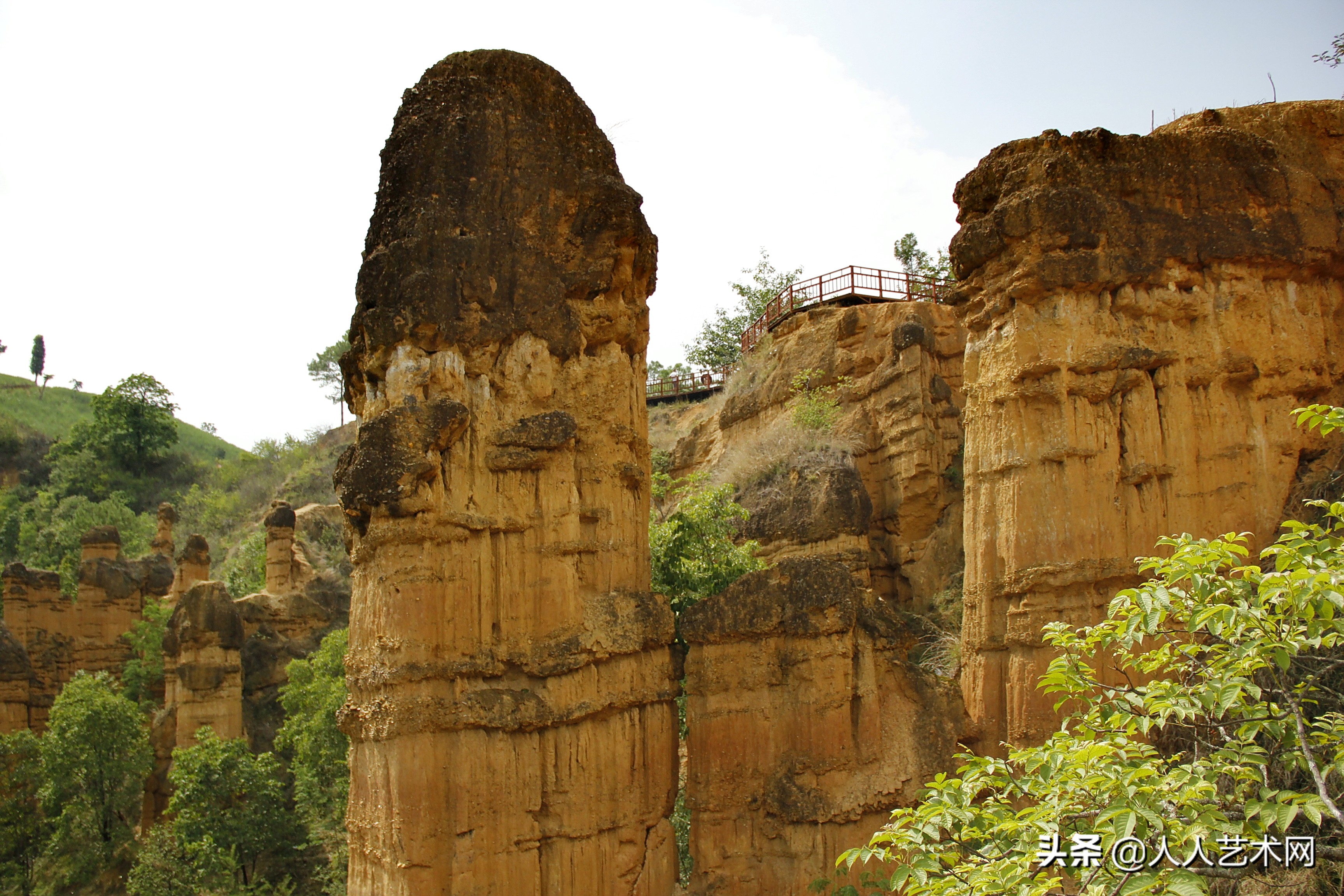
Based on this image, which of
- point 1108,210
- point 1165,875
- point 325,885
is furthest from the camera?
point 325,885

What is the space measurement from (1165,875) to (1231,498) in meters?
6.27

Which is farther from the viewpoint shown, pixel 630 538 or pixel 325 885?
pixel 325 885

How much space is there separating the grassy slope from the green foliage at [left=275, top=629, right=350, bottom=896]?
44.6 meters

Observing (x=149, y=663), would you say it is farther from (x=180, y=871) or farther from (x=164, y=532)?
(x=180, y=871)

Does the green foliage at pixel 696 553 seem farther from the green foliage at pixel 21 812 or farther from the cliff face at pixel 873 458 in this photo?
the green foliage at pixel 21 812

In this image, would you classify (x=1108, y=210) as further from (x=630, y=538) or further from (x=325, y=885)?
(x=325, y=885)

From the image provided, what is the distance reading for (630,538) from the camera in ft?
31.8

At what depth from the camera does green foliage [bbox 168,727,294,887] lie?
18844 millimetres

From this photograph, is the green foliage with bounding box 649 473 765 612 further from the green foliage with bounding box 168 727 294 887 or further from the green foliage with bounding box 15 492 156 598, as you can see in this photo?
the green foliage with bounding box 15 492 156 598

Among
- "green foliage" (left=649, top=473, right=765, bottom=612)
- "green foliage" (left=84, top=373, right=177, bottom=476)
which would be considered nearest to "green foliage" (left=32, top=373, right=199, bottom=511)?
"green foliage" (left=84, top=373, right=177, bottom=476)

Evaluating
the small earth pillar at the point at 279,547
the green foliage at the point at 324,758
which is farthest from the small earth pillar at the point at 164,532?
the green foliage at the point at 324,758

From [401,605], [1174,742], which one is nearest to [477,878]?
[401,605]

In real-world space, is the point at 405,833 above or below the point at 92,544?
below

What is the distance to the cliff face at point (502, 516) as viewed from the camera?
8281 millimetres
